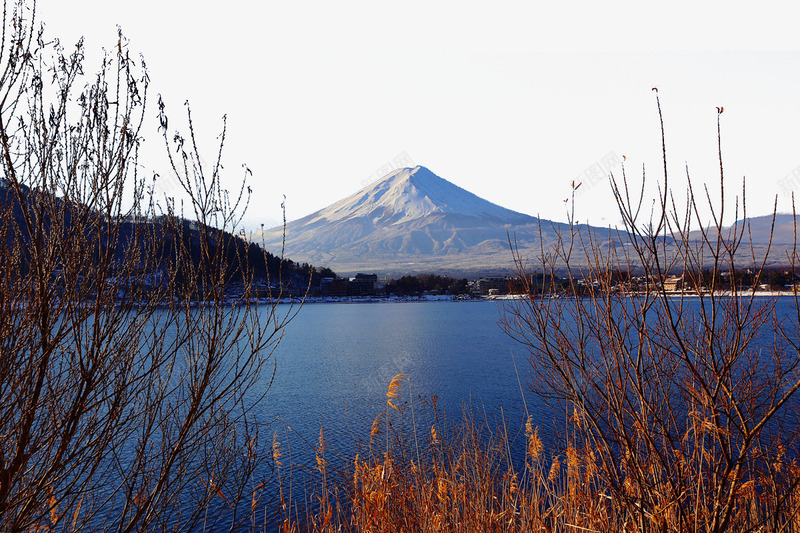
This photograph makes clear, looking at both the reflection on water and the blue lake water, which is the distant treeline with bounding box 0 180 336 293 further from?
the reflection on water

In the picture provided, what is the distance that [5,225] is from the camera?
8.14ft

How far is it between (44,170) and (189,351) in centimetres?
147

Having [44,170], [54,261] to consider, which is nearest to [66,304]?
[54,261]

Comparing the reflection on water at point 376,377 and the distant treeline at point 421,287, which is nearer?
the reflection on water at point 376,377

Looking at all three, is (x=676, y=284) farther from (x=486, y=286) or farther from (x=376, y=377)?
(x=486, y=286)

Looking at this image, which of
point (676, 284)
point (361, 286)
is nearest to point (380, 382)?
point (676, 284)

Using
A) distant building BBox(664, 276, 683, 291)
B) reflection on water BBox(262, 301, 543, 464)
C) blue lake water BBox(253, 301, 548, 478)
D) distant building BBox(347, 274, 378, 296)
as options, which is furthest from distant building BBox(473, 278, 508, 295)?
distant building BBox(664, 276, 683, 291)

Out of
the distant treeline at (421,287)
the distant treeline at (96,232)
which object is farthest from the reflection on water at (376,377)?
the distant treeline at (421,287)

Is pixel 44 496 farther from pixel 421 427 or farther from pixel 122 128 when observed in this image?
pixel 421 427

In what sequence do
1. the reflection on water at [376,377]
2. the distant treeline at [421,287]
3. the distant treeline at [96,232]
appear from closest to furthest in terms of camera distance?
the distant treeline at [96,232], the reflection on water at [376,377], the distant treeline at [421,287]

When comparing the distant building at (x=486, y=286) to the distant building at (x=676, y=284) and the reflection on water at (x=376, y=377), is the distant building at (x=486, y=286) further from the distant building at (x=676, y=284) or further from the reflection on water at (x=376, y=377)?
the distant building at (x=676, y=284)

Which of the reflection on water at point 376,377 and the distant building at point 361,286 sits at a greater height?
the distant building at point 361,286

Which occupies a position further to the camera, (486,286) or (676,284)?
(486,286)

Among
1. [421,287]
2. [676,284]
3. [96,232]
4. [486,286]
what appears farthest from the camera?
[421,287]
